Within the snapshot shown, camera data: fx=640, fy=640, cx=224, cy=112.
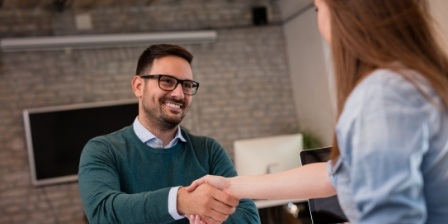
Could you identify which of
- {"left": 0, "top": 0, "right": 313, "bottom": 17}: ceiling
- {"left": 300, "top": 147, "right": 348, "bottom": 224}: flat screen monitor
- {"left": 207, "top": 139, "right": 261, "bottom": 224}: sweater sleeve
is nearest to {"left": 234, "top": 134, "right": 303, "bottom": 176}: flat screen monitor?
{"left": 300, "top": 147, "right": 348, "bottom": 224}: flat screen monitor

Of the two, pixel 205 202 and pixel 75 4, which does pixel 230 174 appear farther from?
pixel 75 4

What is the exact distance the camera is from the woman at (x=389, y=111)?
33.4 inches

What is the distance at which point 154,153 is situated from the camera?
231 centimetres

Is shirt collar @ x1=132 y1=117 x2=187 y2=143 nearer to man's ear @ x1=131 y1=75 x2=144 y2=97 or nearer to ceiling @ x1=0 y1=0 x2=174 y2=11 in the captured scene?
man's ear @ x1=131 y1=75 x2=144 y2=97

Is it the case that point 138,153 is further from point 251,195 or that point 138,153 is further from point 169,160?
point 251,195

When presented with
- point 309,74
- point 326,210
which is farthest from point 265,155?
point 309,74

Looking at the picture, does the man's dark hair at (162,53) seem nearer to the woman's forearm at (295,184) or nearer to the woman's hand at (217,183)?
the woman's hand at (217,183)

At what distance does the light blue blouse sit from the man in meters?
1.13

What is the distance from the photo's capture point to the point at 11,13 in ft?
23.4

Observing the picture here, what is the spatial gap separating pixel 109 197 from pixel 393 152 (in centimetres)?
126

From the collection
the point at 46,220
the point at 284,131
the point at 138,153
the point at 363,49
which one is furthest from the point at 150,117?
the point at 284,131

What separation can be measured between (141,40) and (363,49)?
21.5ft

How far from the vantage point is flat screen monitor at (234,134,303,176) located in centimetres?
488

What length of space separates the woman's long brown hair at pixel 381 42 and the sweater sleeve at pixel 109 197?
0.95 m
